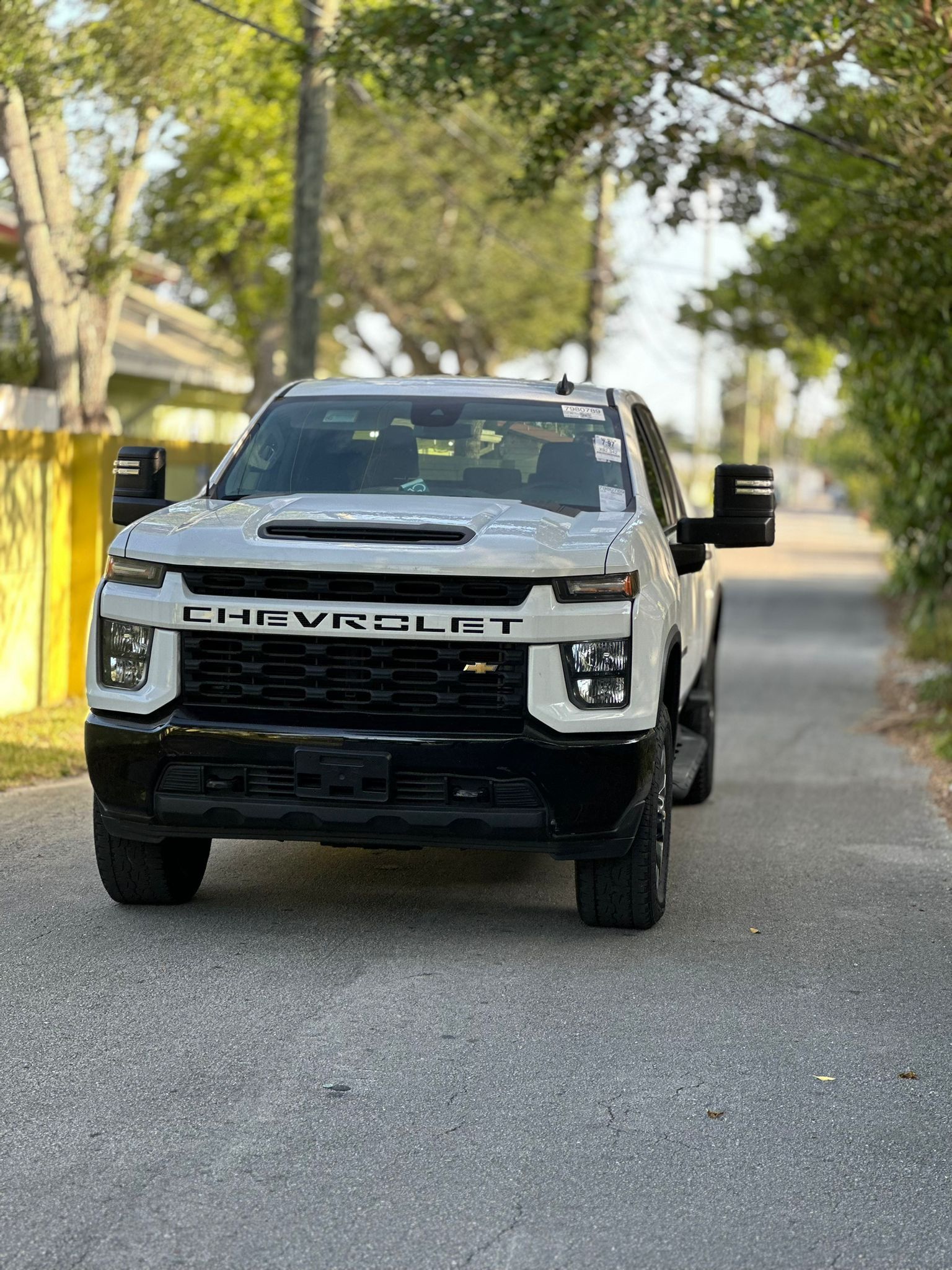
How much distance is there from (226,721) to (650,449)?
295 cm

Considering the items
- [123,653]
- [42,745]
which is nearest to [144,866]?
[123,653]

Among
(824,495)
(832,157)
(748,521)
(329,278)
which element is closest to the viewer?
(748,521)

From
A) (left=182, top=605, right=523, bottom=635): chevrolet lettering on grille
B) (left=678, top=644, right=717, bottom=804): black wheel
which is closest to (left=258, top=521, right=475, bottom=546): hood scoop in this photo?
(left=182, top=605, right=523, bottom=635): chevrolet lettering on grille

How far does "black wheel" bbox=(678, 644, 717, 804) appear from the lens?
9.52 metres

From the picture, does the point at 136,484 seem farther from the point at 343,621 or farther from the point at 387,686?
the point at 387,686

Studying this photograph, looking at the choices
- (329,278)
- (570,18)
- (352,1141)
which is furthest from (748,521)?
(329,278)

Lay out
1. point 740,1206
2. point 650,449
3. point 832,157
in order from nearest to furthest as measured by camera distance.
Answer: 1. point 740,1206
2. point 650,449
3. point 832,157

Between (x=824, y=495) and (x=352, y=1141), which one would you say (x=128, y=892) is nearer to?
(x=352, y=1141)

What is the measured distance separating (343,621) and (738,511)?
2027mm

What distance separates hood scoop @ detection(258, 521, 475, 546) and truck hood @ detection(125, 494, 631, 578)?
12mm

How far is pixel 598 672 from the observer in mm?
6223

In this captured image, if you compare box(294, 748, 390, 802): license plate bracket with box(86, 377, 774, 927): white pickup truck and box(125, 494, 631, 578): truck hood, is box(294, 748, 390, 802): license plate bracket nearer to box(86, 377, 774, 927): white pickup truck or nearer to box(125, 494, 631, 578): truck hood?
box(86, 377, 774, 927): white pickup truck

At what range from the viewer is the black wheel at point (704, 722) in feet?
31.2

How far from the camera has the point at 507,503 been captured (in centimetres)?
686
